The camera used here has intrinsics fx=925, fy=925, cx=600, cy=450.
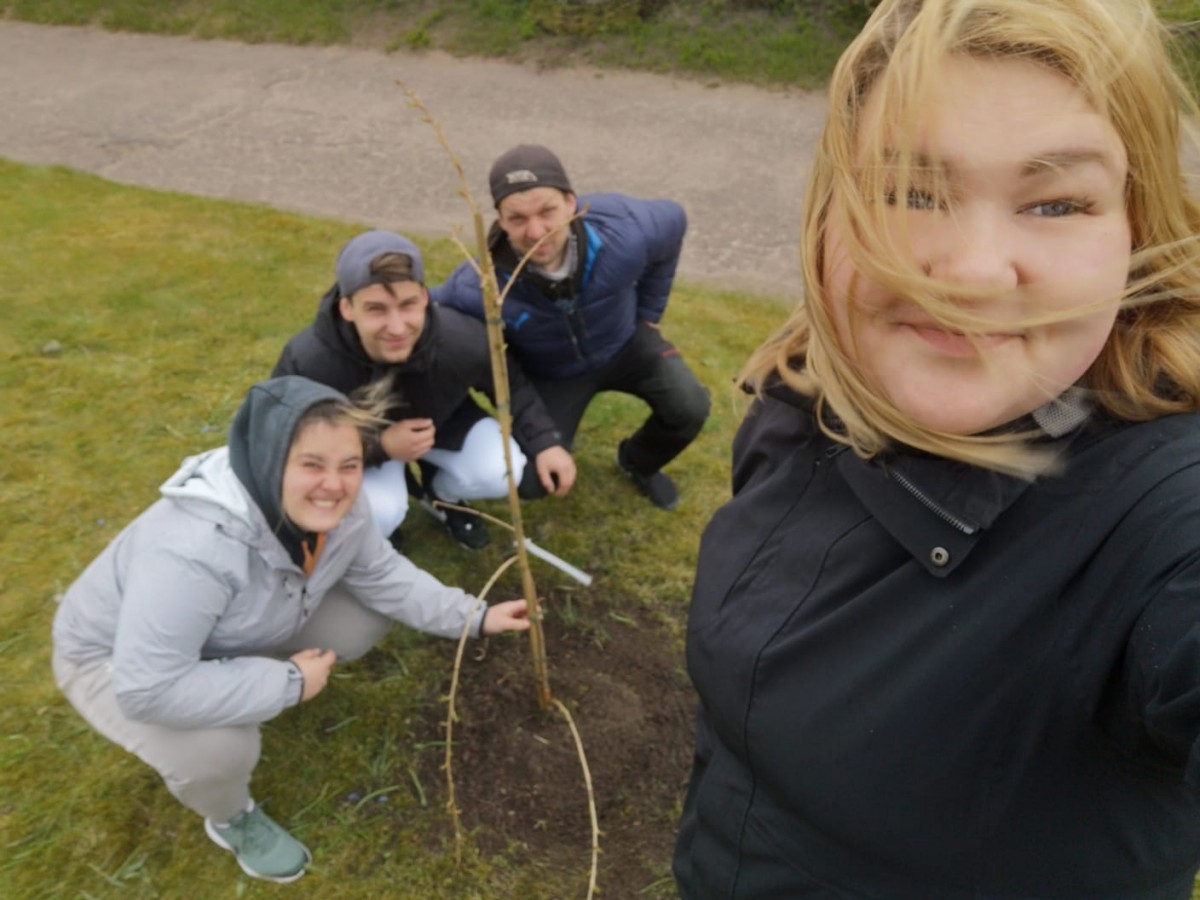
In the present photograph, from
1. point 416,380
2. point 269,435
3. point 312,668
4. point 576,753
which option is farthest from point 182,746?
point 416,380

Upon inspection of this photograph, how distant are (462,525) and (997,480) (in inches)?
109

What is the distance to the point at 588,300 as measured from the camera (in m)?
3.34

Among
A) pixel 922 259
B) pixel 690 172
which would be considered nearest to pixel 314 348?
pixel 922 259

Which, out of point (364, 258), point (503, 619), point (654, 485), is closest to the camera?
point (503, 619)

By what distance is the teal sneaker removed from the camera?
2363 millimetres

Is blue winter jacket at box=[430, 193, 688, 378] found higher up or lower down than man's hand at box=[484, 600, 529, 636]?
higher up

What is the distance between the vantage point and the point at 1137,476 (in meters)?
0.92

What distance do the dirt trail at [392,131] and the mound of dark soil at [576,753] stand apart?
3.50 m

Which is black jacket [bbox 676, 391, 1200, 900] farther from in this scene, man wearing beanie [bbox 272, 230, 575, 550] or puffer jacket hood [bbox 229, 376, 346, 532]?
man wearing beanie [bbox 272, 230, 575, 550]

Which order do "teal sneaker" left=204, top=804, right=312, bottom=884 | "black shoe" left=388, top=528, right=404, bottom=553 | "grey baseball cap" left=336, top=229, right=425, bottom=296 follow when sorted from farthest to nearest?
"black shoe" left=388, top=528, right=404, bottom=553
"grey baseball cap" left=336, top=229, right=425, bottom=296
"teal sneaker" left=204, top=804, right=312, bottom=884

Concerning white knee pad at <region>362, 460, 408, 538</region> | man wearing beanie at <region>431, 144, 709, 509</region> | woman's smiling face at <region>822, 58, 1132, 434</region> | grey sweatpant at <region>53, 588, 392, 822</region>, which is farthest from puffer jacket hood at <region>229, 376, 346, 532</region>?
woman's smiling face at <region>822, 58, 1132, 434</region>

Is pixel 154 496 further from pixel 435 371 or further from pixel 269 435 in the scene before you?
pixel 269 435

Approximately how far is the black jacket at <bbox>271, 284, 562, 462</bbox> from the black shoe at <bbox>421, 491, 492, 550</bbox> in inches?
11.3

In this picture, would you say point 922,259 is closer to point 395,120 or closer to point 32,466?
point 32,466
